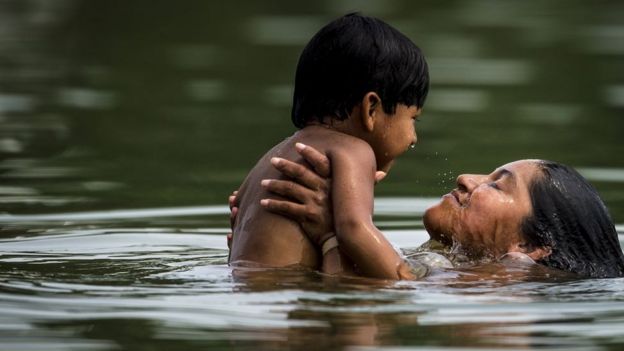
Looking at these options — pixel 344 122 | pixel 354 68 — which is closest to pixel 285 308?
pixel 344 122

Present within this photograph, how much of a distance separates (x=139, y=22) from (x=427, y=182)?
7.80 meters

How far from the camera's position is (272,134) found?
13.0 metres

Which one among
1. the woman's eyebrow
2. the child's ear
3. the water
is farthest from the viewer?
the woman's eyebrow

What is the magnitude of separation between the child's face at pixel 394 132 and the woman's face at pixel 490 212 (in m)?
0.56

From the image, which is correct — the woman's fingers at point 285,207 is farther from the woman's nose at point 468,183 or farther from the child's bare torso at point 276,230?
→ the woman's nose at point 468,183

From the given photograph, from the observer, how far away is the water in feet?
21.8

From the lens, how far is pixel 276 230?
748 centimetres

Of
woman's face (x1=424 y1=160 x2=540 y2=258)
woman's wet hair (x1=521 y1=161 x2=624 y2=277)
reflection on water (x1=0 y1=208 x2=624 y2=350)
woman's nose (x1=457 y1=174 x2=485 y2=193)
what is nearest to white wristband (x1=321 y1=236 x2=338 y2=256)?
reflection on water (x1=0 y1=208 x2=624 y2=350)

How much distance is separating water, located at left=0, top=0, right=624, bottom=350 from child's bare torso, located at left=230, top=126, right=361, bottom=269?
116 mm

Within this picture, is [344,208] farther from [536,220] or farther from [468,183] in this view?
[536,220]

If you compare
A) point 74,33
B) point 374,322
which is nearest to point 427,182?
point 374,322

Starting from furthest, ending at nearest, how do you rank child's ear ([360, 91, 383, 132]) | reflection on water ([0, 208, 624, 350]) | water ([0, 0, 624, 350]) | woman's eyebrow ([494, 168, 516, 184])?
woman's eyebrow ([494, 168, 516, 184])
child's ear ([360, 91, 383, 132])
water ([0, 0, 624, 350])
reflection on water ([0, 208, 624, 350])

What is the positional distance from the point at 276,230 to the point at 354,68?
2.61 ft

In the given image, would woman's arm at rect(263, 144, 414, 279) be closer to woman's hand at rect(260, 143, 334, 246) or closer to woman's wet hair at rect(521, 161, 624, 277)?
woman's hand at rect(260, 143, 334, 246)
